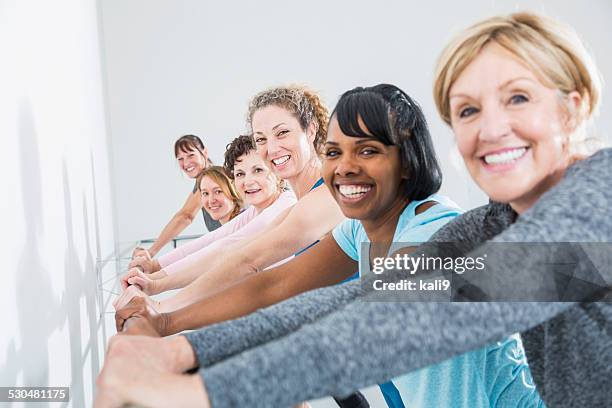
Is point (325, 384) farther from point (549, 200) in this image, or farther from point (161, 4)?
point (161, 4)

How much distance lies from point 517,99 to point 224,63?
2.76 ft

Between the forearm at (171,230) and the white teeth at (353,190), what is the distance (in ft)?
1.72

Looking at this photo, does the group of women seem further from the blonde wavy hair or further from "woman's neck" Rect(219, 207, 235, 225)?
"woman's neck" Rect(219, 207, 235, 225)

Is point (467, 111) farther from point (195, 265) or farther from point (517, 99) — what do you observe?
point (195, 265)

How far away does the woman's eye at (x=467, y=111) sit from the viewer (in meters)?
0.38

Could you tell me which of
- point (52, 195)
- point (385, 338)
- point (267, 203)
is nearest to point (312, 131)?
point (267, 203)

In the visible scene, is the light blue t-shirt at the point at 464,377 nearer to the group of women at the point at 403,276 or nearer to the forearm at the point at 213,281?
the group of women at the point at 403,276

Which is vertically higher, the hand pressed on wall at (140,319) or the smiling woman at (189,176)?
the smiling woman at (189,176)

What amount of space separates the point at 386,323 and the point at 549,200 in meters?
0.11

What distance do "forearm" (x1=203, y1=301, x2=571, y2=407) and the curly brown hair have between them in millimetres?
519

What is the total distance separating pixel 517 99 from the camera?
14.5 inches

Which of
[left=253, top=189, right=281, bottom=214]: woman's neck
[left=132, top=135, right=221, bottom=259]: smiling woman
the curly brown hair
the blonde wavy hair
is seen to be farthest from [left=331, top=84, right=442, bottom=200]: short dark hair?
[left=132, top=135, right=221, bottom=259]: smiling woman

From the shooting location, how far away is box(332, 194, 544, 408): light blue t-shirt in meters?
0.51

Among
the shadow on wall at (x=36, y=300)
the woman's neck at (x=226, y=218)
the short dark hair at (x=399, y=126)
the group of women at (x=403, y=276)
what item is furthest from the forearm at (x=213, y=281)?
the woman's neck at (x=226, y=218)
